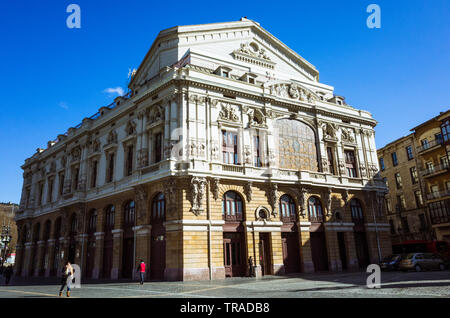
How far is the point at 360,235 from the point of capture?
34156 millimetres

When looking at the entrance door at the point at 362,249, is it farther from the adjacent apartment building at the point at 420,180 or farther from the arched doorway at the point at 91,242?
the arched doorway at the point at 91,242

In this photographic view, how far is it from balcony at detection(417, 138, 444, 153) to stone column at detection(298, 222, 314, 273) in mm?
25109

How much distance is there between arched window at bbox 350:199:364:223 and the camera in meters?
34.1

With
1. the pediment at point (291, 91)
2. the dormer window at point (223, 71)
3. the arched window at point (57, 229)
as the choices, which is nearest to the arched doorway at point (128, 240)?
the dormer window at point (223, 71)

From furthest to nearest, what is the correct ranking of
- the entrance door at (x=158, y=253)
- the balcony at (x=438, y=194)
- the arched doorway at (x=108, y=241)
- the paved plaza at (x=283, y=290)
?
the balcony at (x=438, y=194) → the arched doorway at (x=108, y=241) → the entrance door at (x=158, y=253) → the paved plaza at (x=283, y=290)

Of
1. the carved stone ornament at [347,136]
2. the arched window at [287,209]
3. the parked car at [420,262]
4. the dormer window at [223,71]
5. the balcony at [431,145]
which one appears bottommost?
the parked car at [420,262]

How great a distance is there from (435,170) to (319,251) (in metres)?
23.9

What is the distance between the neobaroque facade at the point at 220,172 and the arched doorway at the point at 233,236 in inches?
3.7

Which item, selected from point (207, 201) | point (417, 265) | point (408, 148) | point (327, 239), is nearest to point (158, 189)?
point (207, 201)

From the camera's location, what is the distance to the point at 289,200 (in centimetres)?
3067

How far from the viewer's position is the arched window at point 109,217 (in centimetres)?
3228
